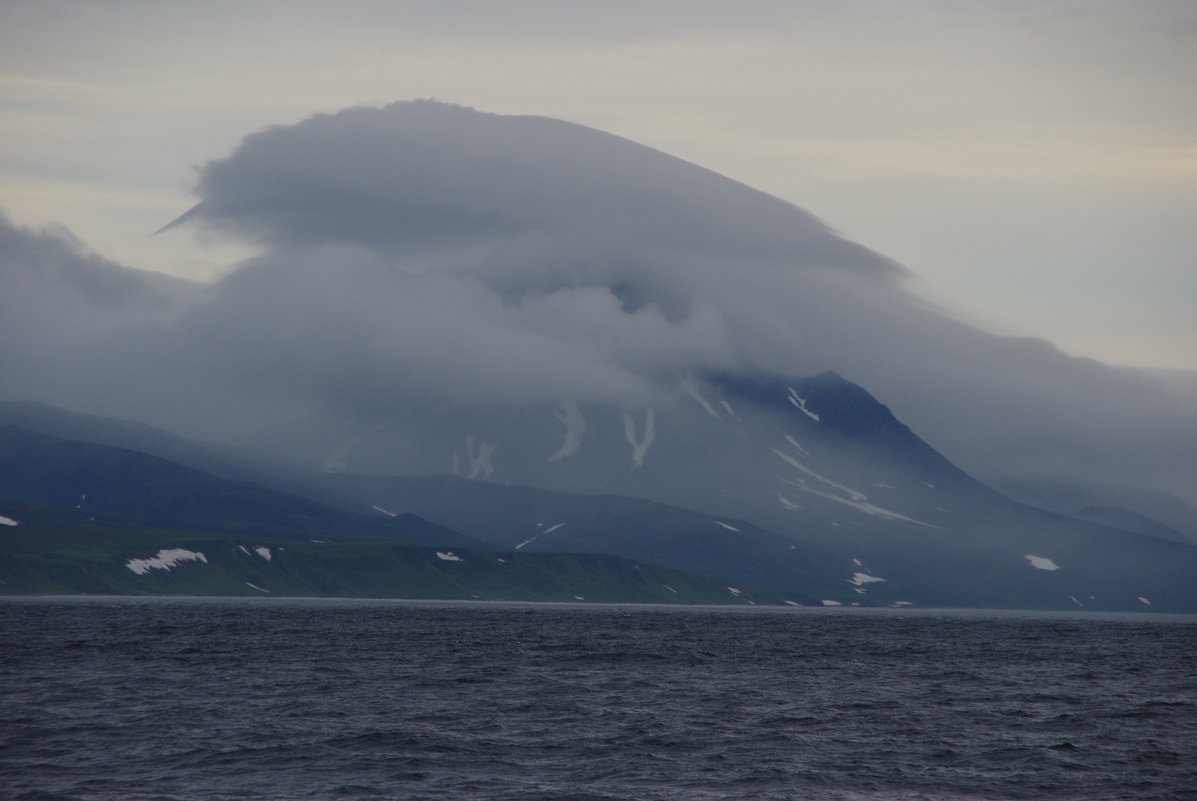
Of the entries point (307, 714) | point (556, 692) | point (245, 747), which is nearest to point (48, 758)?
point (245, 747)

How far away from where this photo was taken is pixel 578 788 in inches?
2283

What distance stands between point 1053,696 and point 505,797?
5982 cm

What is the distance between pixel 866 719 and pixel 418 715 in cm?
2813

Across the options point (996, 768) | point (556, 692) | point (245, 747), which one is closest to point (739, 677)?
point (556, 692)

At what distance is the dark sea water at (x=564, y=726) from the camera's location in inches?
2334

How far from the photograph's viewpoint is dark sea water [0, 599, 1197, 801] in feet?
194

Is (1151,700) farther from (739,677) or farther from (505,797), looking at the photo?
(505,797)

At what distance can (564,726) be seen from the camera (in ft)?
252

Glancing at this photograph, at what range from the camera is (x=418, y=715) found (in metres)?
80.0

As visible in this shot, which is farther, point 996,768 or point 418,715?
point 418,715

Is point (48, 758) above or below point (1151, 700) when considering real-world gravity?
below

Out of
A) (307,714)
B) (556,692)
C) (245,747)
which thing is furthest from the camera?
(556,692)

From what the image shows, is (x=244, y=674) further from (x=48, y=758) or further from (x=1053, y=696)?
(x=1053, y=696)

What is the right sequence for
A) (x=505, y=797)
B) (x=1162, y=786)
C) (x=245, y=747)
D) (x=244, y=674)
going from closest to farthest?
(x=505, y=797) < (x=1162, y=786) < (x=245, y=747) < (x=244, y=674)
